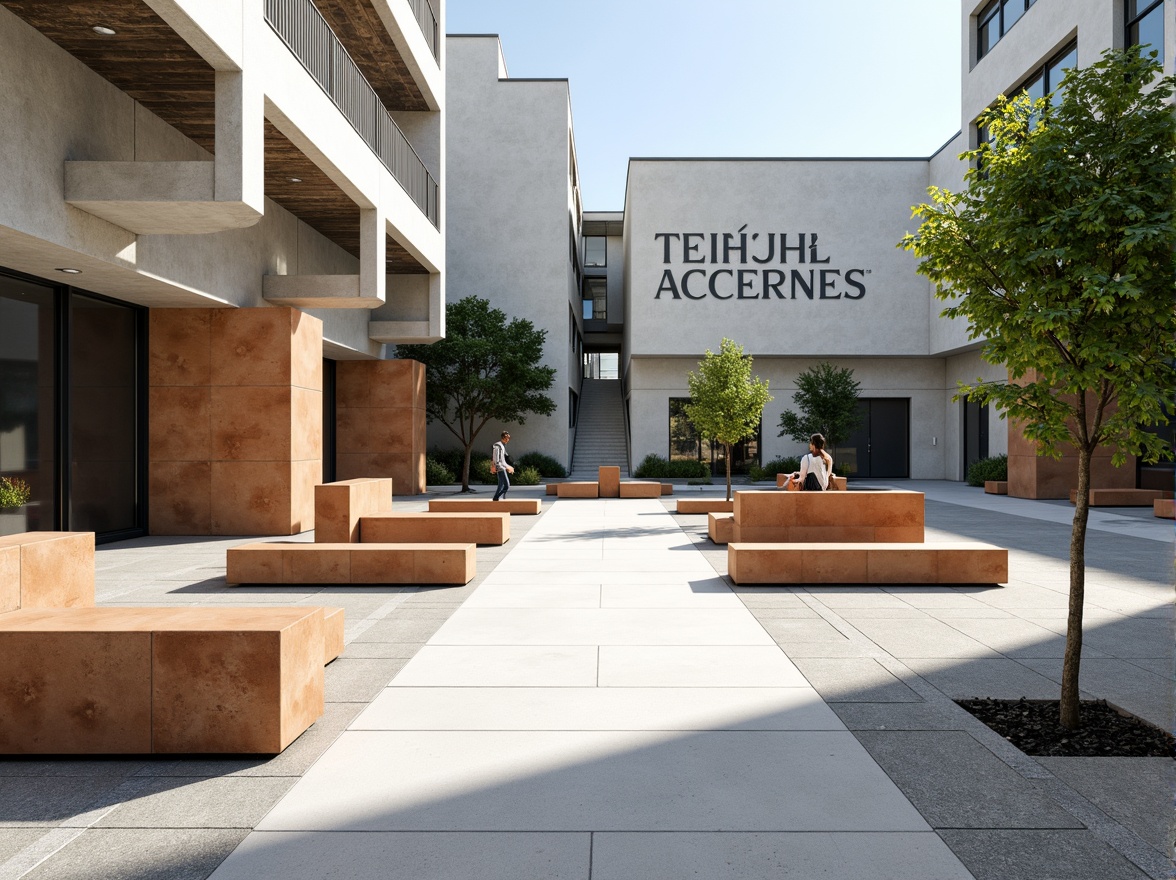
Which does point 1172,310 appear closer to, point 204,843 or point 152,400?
point 204,843

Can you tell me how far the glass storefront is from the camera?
1165 centimetres

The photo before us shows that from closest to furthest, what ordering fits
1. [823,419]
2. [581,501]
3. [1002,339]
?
[1002,339], [581,501], [823,419]

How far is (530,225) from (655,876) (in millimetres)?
31495

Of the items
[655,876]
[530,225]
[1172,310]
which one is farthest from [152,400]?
[530,225]

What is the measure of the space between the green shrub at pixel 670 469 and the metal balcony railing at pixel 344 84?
610 inches

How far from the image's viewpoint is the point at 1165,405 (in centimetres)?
464

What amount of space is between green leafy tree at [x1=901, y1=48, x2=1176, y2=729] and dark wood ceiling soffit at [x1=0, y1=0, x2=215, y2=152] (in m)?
9.47

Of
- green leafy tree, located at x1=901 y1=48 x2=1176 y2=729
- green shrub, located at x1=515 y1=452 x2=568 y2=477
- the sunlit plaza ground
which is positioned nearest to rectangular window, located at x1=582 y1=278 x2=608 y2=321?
green shrub, located at x1=515 y1=452 x2=568 y2=477

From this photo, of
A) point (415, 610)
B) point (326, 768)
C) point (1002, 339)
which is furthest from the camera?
point (415, 610)

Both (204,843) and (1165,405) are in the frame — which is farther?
(1165,405)

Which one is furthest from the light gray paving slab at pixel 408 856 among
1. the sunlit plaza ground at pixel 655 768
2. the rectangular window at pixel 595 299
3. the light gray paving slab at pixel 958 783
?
the rectangular window at pixel 595 299

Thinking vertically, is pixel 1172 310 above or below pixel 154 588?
above

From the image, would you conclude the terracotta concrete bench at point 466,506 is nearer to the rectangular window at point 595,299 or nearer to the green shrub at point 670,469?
the green shrub at point 670,469

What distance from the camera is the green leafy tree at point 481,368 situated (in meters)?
27.9
